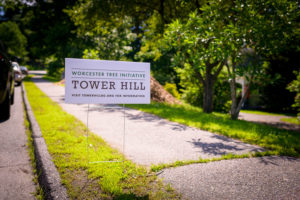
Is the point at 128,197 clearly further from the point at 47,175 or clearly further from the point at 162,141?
the point at 162,141

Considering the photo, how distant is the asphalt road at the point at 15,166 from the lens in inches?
109

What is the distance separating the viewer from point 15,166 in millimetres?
3479

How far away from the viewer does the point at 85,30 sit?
41.1 ft

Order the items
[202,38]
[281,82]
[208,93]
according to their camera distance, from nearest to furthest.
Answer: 1. [202,38]
2. [208,93]
3. [281,82]

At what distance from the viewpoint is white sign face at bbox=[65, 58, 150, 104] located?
10.5ft

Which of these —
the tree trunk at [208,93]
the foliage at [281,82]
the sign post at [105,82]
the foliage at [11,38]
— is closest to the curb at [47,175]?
the sign post at [105,82]

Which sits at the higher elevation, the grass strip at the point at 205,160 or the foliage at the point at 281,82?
the foliage at the point at 281,82

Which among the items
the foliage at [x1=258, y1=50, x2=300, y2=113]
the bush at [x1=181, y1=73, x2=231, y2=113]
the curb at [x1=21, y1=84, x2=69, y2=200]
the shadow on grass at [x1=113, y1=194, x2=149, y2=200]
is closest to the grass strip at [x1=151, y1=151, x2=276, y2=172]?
the shadow on grass at [x1=113, y1=194, x2=149, y2=200]

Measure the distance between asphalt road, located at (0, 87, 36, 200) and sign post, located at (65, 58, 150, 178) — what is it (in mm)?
1279

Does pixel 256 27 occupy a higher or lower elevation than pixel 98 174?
higher

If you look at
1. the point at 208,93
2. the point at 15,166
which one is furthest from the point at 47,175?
the point at 208,93

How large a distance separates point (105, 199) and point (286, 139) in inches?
182

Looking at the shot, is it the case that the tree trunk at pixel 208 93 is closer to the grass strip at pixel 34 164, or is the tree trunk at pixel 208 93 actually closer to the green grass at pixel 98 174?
the green grass at pixel 98 174

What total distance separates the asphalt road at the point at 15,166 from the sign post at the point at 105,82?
128 centimetres
